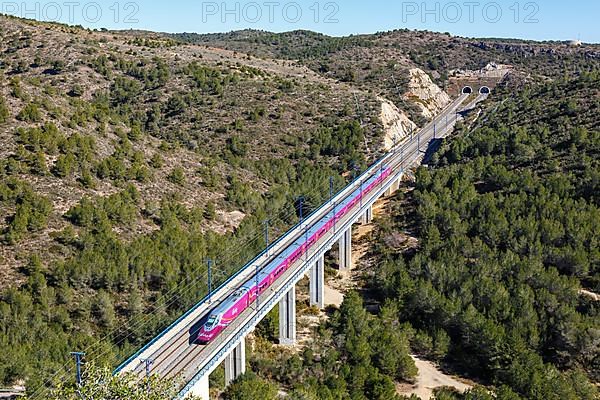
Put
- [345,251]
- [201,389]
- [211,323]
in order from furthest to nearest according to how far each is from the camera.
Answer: [345,251]
[211,323]
[201,389]

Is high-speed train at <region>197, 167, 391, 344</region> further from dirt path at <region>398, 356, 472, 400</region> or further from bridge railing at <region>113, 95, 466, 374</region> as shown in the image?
dirt path at <region>398, 356, 472, 400</region>

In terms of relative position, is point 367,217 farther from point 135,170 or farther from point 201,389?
point 201,389

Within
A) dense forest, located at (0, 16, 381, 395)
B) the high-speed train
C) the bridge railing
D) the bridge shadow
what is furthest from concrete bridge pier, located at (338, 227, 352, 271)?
the bridge shadow

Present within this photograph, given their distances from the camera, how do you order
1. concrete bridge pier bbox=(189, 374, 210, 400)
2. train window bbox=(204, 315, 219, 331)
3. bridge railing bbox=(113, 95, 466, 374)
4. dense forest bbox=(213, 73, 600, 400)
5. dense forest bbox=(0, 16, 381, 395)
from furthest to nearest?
dense forest bbox=(0, 16, 381, 395) < dense forest bbox=(213, 73, 600, 400) < train window bbox=(204, 315, 219, 331) < bridge railing bbox=(113, 95, 466, 374) < concrete bridge pier bbox=(189, 374, 210, 400)

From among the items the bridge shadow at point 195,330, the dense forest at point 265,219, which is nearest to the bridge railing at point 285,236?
the bridge shadow at point 195,330

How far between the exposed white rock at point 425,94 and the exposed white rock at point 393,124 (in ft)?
33.9

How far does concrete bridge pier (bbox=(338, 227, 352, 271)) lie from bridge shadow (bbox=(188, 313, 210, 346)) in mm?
24080

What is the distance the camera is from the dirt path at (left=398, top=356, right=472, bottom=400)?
3942 cm

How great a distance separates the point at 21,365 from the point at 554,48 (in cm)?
16459

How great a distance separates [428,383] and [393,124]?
212 feet

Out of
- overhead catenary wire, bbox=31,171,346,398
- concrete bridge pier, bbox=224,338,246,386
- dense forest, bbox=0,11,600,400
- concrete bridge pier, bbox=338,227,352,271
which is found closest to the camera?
overhead catenary wire, bbox=31,171,346,398

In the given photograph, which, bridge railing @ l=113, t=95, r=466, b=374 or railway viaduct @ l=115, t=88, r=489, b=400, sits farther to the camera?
bridge railing @ l=113, t=95, r=466, b=374

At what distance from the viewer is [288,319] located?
4462 centimetres

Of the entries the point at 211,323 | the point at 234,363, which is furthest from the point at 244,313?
the point at 211,323
